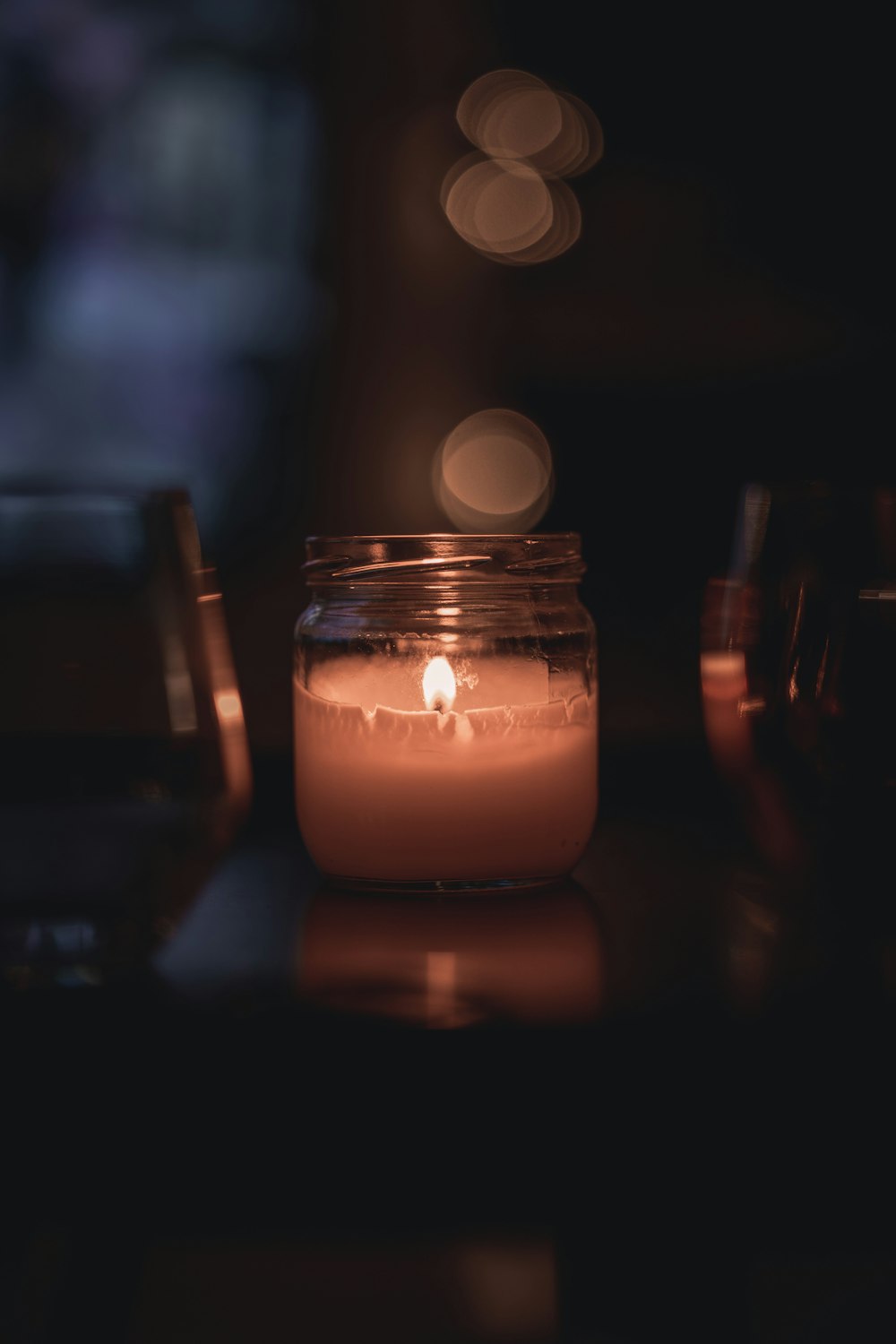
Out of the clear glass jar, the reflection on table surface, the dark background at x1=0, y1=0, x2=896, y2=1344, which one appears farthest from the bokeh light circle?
the reflection on table surface

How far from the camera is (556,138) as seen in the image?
1.43 m

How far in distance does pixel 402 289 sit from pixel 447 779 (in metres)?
1.12

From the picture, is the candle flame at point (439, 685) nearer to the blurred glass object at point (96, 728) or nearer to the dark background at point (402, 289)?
the blurred glass object at point (96, 728)

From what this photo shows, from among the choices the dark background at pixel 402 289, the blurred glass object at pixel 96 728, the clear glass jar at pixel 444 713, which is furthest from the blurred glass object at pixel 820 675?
the dark background at pixel 402 289

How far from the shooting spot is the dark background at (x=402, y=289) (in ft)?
4.64

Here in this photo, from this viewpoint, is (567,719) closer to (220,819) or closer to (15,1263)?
(220,819)

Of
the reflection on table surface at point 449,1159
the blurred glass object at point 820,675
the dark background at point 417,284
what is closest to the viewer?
the reflection on table surface at point 449,1159

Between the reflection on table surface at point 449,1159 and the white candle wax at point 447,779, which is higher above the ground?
the white candle wax at point 447,779

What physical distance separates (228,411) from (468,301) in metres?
0.31

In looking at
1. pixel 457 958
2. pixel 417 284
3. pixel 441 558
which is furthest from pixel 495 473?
pixel 457 958

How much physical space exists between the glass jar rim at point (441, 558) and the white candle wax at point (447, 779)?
4 cm

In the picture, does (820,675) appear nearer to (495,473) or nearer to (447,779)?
(447,779)

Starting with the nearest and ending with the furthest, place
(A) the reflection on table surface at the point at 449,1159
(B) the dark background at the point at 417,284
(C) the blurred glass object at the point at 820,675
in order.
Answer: (A) the reflection on table surface at the point at 449,1159
(C) the blurred glass object at the point at 820,675
(B) the dark background at the point at 417,284

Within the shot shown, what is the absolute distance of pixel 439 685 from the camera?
50cm
